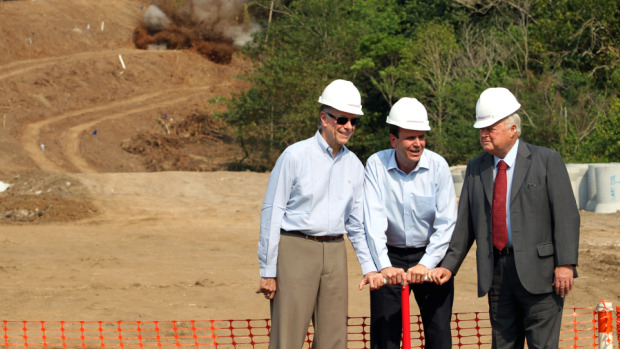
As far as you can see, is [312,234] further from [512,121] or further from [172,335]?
[172,335]

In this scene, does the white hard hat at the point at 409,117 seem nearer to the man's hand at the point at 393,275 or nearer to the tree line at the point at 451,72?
the man's hand at the point at 393,275

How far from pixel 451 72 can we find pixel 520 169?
2528cm

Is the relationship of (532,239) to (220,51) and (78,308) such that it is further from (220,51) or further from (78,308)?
(220,51)

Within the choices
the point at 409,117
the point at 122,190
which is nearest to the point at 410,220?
the point at 409,117

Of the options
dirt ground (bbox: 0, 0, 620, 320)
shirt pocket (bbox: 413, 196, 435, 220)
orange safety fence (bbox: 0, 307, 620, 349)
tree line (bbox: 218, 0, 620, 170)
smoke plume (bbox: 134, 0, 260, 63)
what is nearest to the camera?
shirt pocket (bbox: 413, 196, 435, 220)

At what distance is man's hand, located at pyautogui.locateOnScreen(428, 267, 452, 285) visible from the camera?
4.99m

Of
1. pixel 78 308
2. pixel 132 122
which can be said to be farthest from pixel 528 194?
pixel 132 122

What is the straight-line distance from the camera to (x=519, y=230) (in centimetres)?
477

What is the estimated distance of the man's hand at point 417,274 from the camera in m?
4.98

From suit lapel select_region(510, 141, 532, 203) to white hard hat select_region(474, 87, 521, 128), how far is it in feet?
0.88

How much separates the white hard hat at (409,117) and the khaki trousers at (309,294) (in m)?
0.91

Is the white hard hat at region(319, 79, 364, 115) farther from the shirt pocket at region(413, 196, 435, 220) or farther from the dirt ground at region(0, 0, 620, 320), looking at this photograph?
the dirt ground at region(0, 0, 620, 320)

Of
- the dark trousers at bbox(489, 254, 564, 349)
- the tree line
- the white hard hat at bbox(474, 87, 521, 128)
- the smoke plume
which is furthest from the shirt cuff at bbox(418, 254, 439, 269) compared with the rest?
the smoke plume

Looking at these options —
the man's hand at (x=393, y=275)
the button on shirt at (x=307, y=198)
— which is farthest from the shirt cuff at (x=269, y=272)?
the man's hand at (x=393, y=275)
